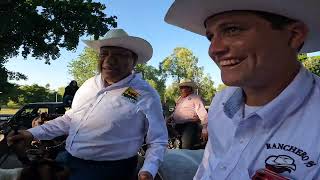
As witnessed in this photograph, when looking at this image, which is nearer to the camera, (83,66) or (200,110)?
(200,110)

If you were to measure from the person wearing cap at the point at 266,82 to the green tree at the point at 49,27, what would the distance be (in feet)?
64.3

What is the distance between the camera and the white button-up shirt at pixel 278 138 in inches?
53.2

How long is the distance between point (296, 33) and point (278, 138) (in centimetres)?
37

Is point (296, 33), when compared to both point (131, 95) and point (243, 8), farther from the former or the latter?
point (131, 95)

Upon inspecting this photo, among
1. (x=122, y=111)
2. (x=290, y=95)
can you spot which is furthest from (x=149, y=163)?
(x=290, y=95)

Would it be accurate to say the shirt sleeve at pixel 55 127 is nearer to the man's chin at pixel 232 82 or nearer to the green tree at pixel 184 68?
the man's chin at pixel 232 82

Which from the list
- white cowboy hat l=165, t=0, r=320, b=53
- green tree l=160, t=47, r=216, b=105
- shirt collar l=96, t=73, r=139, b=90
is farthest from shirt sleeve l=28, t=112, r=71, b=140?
green tree l=160, t=47, r=216, b=105

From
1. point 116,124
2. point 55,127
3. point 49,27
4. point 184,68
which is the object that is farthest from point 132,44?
point 184,68

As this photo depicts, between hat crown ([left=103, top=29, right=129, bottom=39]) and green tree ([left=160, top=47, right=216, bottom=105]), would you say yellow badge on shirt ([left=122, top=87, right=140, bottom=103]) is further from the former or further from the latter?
green tree ([left=160, top=47, right=216, bottom=105])

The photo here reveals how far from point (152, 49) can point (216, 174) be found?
263cm

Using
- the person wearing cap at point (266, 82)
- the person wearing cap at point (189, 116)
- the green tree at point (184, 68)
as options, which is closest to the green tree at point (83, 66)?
the green tree at point (184, 68)

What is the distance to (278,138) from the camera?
1.43 m

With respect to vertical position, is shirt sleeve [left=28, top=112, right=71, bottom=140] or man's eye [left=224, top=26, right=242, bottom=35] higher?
man's eye [left=224, top=26, right=242, bottom=35]

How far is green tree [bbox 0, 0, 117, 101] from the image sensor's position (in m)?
20.7
